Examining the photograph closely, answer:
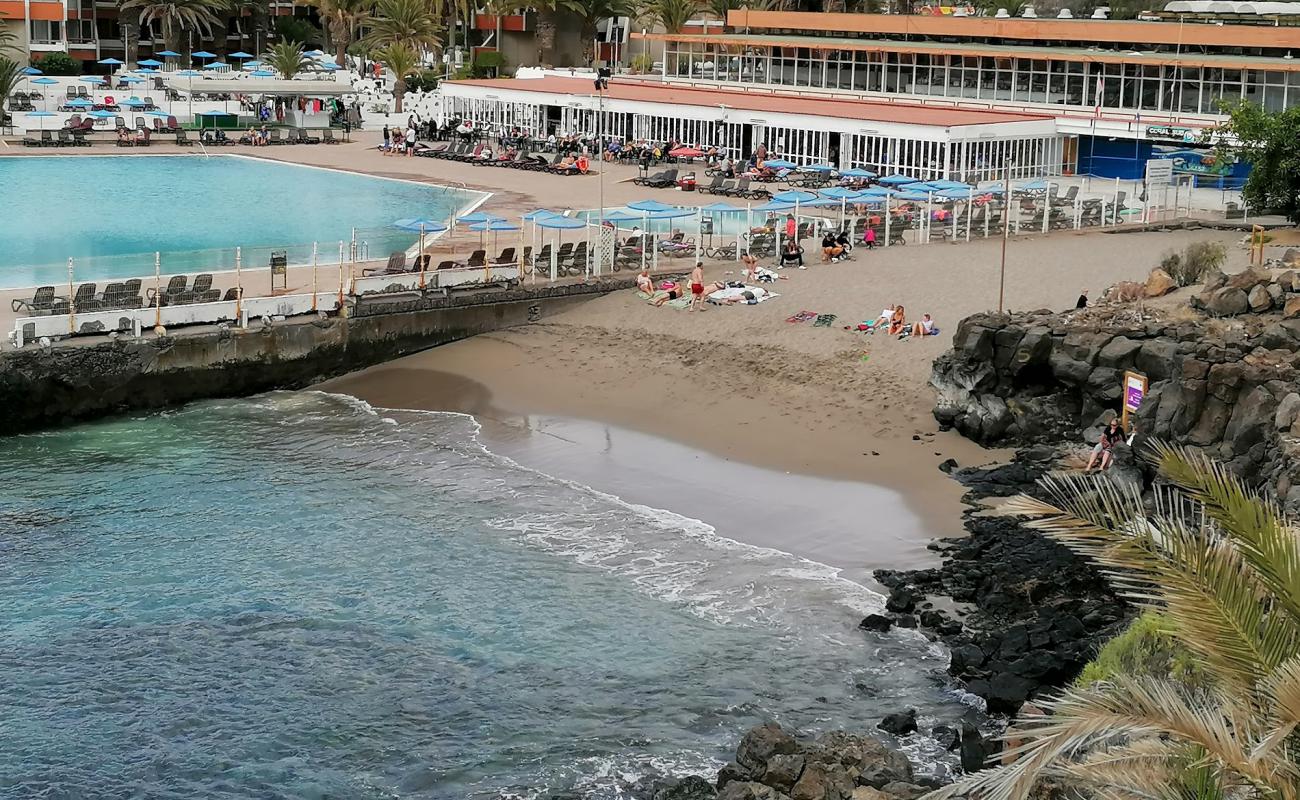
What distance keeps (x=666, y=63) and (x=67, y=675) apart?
5776 centimetres

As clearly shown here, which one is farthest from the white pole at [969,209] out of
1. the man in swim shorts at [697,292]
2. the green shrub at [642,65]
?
the green shrub at [642,65]

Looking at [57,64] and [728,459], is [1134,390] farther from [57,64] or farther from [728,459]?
[57,64]

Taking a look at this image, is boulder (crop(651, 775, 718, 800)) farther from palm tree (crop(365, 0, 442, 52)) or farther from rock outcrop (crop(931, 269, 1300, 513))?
palm tree (crop(365, 0, 442, 52))

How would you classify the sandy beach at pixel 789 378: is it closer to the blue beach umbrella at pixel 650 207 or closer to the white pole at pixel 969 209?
the white pole at pixel 969 209

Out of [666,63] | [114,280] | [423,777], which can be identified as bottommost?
[423,777]

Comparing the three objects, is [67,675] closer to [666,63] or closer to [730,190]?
[730,190]

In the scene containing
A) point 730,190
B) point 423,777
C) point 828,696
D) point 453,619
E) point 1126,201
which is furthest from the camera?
point 730,190

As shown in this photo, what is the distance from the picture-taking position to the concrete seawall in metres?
27.2

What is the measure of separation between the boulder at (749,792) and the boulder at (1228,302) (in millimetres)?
14360

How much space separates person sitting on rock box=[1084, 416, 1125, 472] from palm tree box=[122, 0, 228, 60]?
65.9m

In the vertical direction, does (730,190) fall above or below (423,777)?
above

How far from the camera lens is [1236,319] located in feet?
81.8

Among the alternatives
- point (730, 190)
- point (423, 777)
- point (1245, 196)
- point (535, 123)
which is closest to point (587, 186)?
point (730, 190)

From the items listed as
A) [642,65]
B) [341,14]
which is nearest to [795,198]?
[642,65]
